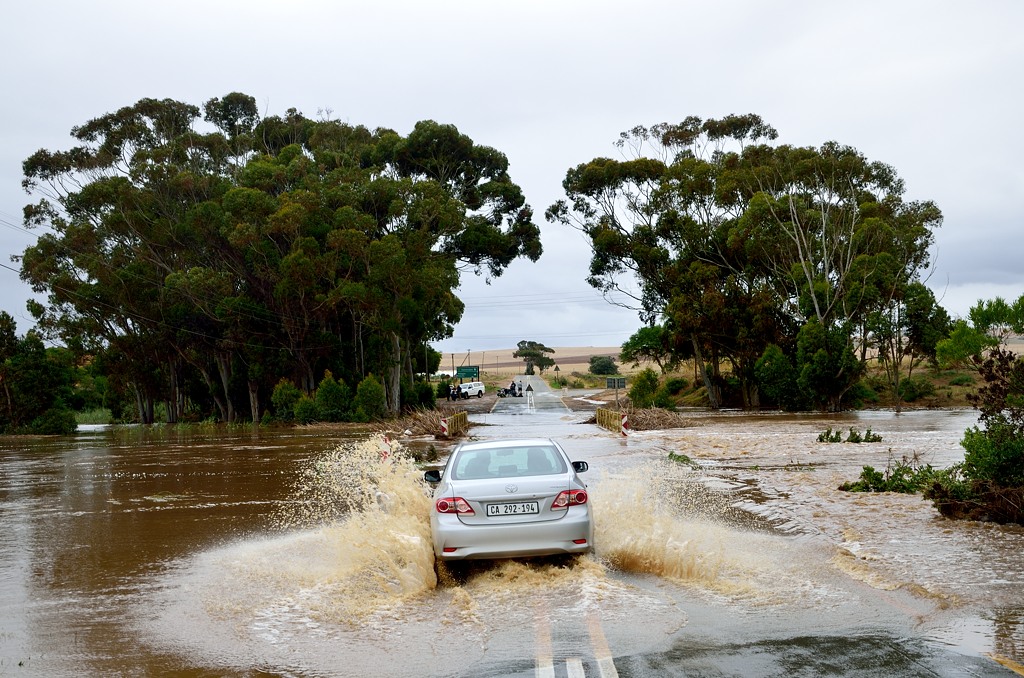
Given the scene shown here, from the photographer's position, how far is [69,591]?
9.90 metres

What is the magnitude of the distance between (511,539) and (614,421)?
30568 mm

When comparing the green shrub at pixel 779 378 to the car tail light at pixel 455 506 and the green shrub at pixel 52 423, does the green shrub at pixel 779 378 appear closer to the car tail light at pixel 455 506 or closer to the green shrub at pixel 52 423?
the green shrub at pixel 52 423

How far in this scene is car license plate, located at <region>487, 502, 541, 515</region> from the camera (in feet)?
30.9

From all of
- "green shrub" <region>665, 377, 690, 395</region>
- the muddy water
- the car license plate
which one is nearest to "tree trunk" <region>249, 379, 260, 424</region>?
"green shrub" <region>665, 377, 690, 395</region>

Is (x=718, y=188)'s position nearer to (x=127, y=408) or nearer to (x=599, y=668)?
(x=127, y=408)

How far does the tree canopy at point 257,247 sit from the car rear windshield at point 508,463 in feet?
116

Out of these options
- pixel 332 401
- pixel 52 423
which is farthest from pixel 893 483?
pixel 52 423

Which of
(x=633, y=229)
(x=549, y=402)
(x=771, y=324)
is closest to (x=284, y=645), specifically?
(x=771, y=324)

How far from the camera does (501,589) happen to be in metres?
9.07

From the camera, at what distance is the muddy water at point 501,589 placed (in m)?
6.86

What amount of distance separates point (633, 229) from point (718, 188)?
6641mm

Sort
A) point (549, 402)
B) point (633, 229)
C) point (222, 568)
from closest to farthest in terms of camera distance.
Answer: point (222, 568)
point (633, 229)
point (549, 402)

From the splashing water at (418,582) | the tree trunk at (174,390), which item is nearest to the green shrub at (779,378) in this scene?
the tree trunk at (174,390)

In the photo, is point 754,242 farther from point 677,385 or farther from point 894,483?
point 894,483
